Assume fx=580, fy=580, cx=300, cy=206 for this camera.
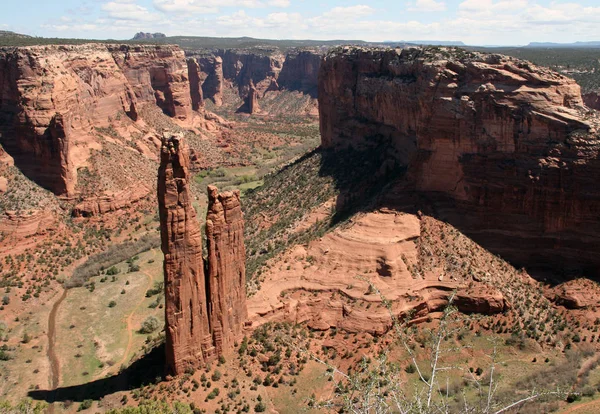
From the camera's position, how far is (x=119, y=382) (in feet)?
108

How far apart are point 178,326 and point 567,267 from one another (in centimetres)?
2648

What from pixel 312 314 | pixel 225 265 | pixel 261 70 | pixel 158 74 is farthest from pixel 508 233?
pixel 261 70

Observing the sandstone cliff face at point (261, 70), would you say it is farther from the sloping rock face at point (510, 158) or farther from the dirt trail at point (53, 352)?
the dirt trail at point (53, 352)

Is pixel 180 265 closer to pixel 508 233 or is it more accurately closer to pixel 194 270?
pixel 194 270

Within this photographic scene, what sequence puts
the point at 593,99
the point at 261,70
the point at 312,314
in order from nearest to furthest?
the point at 312,314
the point at 593,99
the point at 261,70

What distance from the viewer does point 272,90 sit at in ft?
540

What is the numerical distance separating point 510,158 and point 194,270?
75.5 ft

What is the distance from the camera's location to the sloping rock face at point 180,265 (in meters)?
29.4

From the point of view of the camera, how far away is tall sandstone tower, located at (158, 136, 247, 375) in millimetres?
29547

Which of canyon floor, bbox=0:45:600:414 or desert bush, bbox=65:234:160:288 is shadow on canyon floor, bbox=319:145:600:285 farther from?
desert bush, bbox=65:234:160:288

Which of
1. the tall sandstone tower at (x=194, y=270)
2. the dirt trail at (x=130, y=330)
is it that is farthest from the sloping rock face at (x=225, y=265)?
the dirt trail at (x=130, y=330)

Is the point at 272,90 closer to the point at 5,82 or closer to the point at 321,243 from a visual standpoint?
the point at 5,82

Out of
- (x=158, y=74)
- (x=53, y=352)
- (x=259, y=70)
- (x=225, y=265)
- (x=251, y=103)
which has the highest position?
(x=158, y=74)

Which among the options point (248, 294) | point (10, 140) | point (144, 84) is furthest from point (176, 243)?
point (144, 84)
